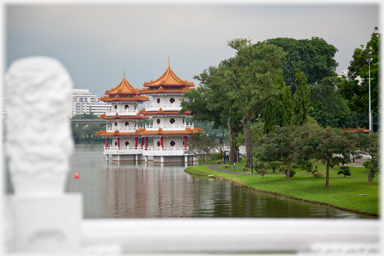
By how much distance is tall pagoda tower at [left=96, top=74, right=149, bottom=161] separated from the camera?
2061 inches

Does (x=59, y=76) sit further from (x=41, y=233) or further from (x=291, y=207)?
(x=291, y=207)

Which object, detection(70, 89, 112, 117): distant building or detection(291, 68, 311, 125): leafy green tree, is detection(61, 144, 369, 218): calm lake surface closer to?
detection(291, 68, 311, 125): leafy green tree

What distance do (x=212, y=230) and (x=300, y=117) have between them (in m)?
31.7

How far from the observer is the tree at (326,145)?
19.8 m

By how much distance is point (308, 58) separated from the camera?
53.8 meters

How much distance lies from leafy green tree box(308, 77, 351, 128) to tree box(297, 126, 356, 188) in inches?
1232

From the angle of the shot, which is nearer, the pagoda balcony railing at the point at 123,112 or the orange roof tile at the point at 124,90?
the orange roof tile at the point at 124,90

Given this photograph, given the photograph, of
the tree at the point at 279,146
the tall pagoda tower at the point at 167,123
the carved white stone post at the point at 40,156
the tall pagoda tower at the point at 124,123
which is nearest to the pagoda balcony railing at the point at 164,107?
the tall pagoda tower at the point at 167,123

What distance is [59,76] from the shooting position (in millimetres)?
3100

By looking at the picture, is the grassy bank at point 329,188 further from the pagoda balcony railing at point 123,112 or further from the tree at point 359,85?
the pagoda balcony railing at point 123,112

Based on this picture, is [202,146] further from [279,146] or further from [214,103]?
[279,146]

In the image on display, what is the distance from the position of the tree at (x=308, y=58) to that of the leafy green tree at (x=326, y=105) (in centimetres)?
206

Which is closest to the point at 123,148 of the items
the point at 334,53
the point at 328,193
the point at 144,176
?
the point at 144,176

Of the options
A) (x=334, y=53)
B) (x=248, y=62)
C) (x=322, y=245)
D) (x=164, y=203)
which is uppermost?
(x=334, y=53)
